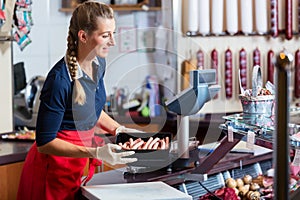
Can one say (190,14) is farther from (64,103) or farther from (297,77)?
(64,103)

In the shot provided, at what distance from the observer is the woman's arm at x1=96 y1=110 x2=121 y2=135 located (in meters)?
2.34

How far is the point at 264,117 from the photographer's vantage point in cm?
200

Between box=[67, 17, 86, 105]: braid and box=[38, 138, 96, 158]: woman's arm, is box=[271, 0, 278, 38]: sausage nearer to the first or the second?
box=[67, 17, 86, 105]: braid

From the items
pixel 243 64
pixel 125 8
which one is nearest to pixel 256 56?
pixel 243 64

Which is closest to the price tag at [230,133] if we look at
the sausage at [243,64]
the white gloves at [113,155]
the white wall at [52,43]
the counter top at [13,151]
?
the white gloves at [113,155]

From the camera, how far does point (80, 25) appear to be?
212cm

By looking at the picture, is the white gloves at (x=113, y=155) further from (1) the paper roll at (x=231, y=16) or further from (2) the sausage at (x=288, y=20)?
(2) the sausage at (x=288, y=20)

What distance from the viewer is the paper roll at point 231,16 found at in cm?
455

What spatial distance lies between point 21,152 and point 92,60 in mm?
1101

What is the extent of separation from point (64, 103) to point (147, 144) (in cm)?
36

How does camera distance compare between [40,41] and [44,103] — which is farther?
[40,41]

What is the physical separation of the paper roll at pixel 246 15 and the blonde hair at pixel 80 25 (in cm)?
263

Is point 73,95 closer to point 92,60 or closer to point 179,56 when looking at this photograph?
point 92,60

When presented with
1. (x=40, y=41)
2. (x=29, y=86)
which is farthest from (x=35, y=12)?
(x=29, y=86)
